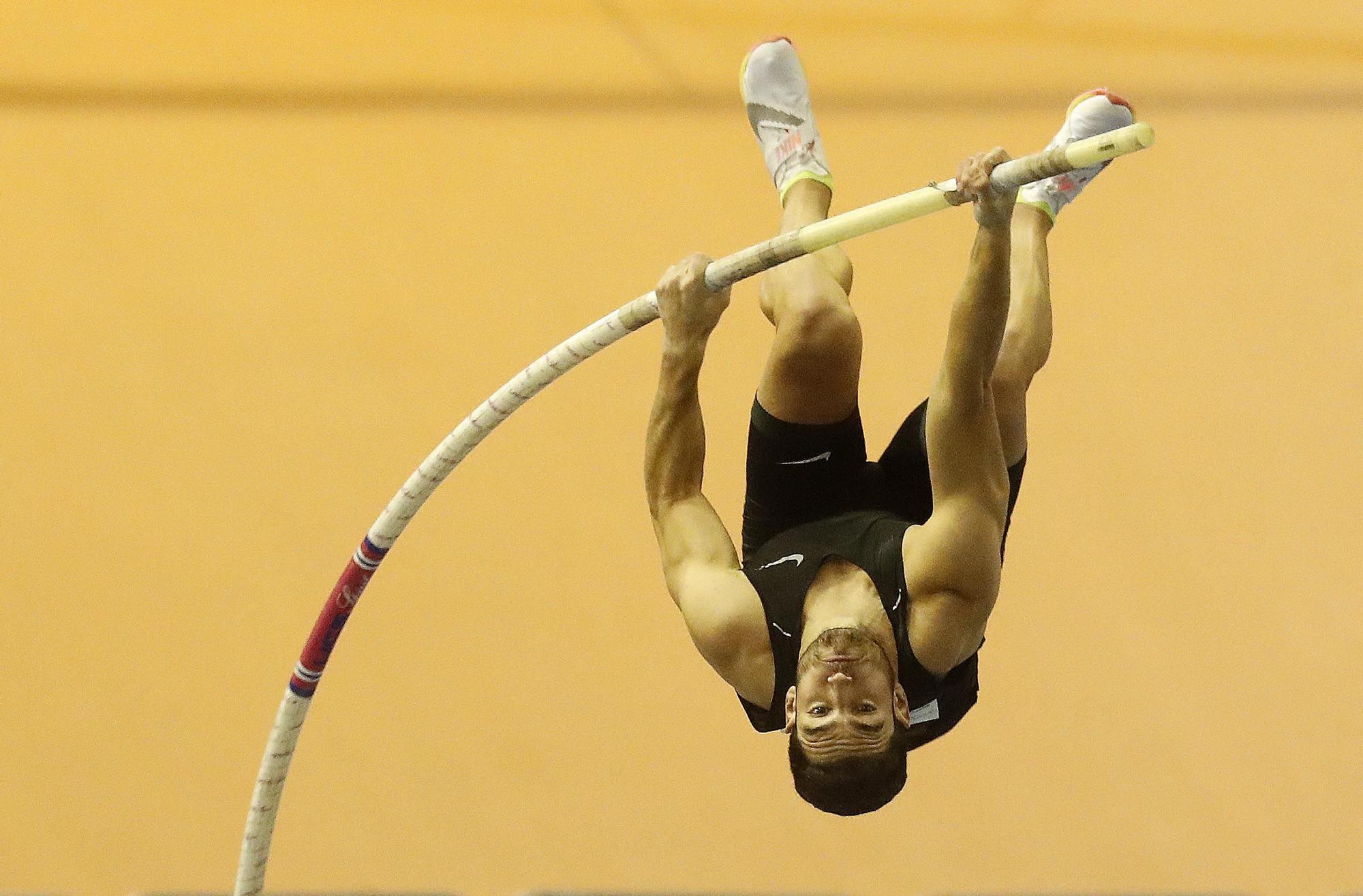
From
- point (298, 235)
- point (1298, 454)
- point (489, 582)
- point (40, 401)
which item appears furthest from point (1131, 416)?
point (40, 401)

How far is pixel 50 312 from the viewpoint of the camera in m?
3.82

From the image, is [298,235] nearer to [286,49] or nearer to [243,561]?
[286,49]

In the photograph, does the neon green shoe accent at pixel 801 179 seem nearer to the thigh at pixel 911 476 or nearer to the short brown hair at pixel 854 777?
the thigh at pixel 911 476

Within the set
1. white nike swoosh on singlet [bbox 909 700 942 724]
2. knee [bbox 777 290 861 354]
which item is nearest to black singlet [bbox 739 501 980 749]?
white nike swoosh on singlet [bbox 909 700 942 724]

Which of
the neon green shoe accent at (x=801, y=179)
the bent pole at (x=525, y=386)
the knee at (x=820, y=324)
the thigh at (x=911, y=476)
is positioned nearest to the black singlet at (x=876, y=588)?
the thigh at (x=911, y=476)

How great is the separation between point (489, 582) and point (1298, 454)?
1.79 meters

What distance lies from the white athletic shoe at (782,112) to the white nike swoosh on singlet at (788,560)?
0.60 m

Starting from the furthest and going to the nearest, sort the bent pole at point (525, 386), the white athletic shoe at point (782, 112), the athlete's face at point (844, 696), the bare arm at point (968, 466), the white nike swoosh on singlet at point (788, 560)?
the white athletic shoe at point (782, 112) → the white nike swoosh on singlet at point (788, 560) → the athlete's face at point (844, 696) → the bare arm at point (968, 466) → the bent pole at point (525, 386)

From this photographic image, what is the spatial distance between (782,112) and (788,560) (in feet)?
2.49

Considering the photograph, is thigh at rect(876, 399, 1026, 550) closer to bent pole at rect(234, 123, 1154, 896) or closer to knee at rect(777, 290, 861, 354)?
knee at rect(777, 290, 861, 354)

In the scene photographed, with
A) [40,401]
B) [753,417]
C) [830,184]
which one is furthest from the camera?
[40,401]

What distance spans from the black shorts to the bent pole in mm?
250

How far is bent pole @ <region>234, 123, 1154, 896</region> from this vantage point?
1.69 meters

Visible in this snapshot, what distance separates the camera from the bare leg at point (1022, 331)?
2.20m
